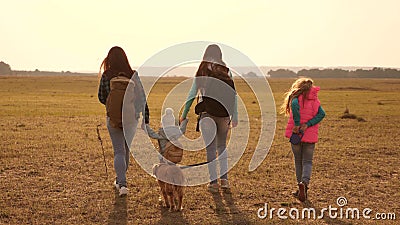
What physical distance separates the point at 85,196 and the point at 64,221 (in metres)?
1.28

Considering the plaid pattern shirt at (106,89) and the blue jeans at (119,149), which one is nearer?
the plaid pattern shirt at (106,89)

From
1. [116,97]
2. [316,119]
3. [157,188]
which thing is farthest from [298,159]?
[116,97]

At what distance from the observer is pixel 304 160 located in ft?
26.0

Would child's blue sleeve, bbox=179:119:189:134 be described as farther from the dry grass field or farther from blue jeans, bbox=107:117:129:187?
the dry grass field

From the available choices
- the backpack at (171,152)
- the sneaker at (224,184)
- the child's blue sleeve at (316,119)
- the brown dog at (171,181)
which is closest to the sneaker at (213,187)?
the sneaker at (224,184)

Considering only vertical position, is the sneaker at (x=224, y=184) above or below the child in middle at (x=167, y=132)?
below

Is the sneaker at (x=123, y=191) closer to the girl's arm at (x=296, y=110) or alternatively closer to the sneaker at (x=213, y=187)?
the sneaker at (x=213, y=187)

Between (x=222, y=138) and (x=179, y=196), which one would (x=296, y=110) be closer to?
(x=222, y=138)

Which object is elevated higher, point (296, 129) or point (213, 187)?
point (296, 129)

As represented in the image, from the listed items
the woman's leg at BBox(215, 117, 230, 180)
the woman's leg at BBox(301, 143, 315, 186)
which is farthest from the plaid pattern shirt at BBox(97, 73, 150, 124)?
the woman's leg at BBox(301, 143, 315, 186)

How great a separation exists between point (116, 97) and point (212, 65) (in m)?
1.51

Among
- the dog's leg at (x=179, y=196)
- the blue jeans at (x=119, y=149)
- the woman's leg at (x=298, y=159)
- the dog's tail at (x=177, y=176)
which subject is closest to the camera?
the dog's tail at (x=177, y=176)

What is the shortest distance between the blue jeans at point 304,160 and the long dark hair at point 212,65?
5.06 ft

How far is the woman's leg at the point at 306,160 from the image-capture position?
7785 mm
